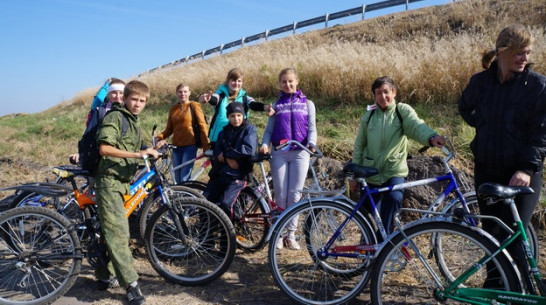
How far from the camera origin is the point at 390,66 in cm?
812

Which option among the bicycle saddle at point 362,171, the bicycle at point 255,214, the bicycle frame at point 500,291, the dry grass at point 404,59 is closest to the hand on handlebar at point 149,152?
the bicycle at point 255,214

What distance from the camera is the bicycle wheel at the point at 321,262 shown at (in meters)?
3.37

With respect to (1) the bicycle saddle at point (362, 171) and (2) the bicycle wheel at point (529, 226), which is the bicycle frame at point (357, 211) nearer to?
(1) the bicycle saddle at point (362, 171)

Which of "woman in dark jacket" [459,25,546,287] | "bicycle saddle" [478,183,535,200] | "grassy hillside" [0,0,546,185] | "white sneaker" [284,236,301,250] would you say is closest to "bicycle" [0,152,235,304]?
"white sneaker" [284,236,301,250]

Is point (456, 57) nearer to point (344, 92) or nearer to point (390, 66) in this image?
point (390, 66)

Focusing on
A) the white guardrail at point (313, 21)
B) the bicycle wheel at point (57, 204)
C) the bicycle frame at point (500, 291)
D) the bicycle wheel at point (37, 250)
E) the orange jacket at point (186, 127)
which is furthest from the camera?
the white guardrail at point (313, 21)

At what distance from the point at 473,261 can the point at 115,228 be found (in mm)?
2903

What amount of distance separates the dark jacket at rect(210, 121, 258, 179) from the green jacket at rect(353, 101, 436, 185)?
52.6 inches

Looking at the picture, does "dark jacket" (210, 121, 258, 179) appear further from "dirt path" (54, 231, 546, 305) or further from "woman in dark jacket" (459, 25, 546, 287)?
"woman in dark jacket" (459, 25, 546, 287)

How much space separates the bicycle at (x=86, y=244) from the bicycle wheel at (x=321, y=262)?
58 cm

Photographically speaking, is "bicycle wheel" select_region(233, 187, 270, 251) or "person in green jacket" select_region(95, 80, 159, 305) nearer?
"person in green jacket" select_region(95, 80, 159, 305)

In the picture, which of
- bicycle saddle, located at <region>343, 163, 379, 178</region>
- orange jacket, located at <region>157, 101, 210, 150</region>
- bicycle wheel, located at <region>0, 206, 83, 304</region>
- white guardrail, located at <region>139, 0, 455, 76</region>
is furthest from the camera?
white guardrail, located at <region>139, 0, 455, 76</region>

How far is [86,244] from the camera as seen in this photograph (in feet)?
12.6

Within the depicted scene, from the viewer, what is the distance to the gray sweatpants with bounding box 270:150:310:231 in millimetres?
4359
